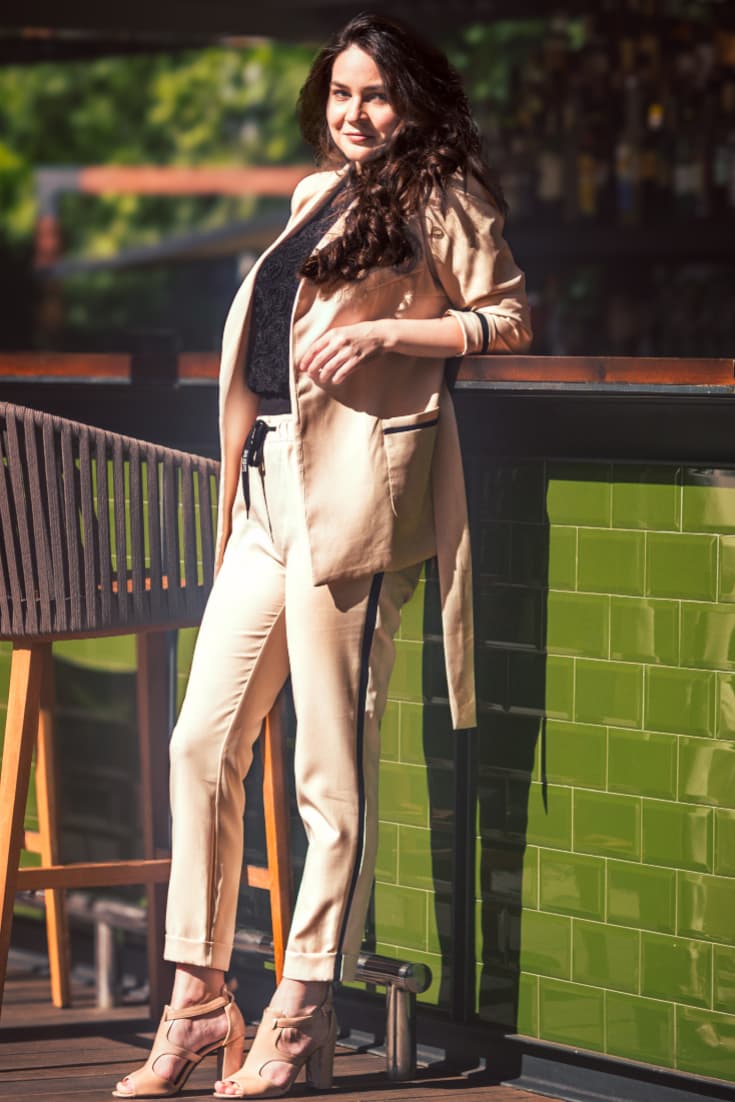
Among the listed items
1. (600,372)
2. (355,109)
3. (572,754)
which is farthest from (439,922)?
(355,109)

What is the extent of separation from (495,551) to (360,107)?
0.71 m

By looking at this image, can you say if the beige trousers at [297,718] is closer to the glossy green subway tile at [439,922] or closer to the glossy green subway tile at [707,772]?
the glossy green subway tile at [439,922]

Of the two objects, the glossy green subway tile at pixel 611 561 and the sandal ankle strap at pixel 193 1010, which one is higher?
the glossy green subway tile at pixel 611 561

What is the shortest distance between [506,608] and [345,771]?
15.4 inches

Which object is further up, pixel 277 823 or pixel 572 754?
pixel 572 754

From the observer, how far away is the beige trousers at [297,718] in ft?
9.04

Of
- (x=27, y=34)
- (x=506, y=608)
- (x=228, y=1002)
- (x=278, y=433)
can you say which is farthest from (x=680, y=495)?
(x=27, y=34)

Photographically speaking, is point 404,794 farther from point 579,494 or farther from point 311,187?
point 311,187

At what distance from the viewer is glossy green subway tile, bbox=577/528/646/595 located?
9.18 feet

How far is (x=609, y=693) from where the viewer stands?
284 cm

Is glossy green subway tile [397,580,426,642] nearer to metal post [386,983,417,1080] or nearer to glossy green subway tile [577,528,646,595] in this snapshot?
glossy green subway tile [577,528,646,595]

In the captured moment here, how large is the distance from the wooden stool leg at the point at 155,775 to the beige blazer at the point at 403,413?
2.01 feet

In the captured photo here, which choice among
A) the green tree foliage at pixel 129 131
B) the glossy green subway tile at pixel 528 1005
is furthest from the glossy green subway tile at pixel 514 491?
the green tree foliage at pixel 129 131

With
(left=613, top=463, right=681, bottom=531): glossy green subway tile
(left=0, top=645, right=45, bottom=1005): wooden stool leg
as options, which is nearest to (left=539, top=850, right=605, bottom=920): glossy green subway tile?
(left=613, top=463, right=681, bottom=531): glossy green subway tile
